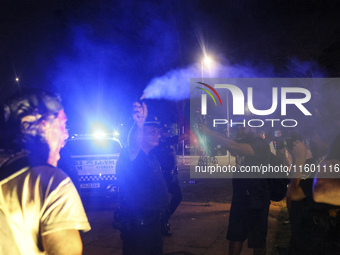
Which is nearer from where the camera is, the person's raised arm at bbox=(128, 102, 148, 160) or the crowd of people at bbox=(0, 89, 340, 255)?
the crowd of people at bbox=(0, 89, 340, 255)

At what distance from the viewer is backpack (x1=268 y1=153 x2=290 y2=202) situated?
387 centimetres

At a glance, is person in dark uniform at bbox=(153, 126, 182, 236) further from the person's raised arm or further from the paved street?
the person's raised arm

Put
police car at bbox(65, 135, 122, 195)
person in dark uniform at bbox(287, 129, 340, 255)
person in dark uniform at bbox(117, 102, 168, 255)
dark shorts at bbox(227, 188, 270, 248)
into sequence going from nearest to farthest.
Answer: person in dark uniform at bbox(287, 129, 340, 255)
person in dark uniform at bbox(117, 102, 168, 255)
dark shorts at bbox(227, 188, 270, 248)
police car at bbox(65, 135, 122, 195)

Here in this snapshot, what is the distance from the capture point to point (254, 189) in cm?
375

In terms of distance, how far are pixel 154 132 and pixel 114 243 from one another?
2.76 metres

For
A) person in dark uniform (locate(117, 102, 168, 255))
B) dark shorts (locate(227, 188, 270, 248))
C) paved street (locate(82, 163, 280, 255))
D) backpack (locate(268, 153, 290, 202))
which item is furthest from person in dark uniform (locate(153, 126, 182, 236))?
person in dark uniform (locate(117, 102, 168, 255))

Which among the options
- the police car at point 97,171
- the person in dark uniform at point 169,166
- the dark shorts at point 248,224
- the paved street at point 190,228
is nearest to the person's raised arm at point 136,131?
the dark shorts at point 248,224

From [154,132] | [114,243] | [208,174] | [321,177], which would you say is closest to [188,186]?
[208,174]

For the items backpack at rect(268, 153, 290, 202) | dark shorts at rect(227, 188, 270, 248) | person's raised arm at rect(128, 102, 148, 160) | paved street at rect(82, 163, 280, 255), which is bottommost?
paved street at rect(82, 163, 280, 255)

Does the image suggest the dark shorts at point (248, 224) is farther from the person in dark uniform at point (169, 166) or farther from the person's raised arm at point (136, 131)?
the person in dark uniform at point (169, 166)

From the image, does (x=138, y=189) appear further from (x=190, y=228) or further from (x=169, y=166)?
(x=190, y=228)

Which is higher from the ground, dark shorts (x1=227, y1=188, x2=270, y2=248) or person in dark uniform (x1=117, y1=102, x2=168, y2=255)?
person in dark uniform (x1=117, y1=102, x2=168, y2=255)

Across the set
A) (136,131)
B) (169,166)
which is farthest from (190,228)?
(136,131)

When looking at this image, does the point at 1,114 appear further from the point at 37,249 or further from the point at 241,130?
the point at 241,130
